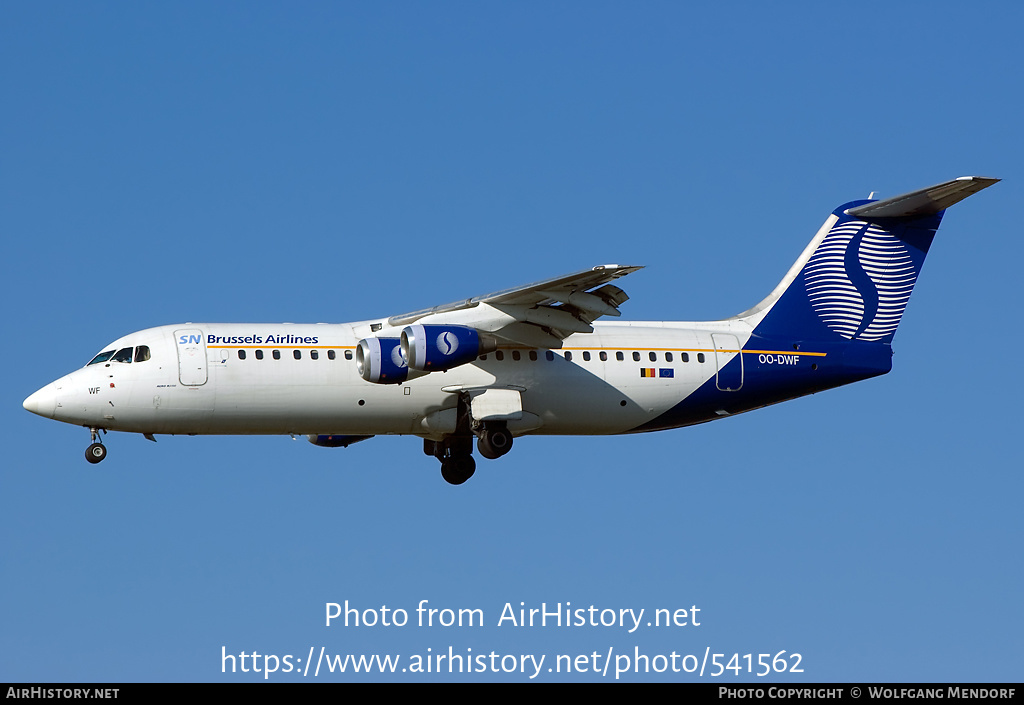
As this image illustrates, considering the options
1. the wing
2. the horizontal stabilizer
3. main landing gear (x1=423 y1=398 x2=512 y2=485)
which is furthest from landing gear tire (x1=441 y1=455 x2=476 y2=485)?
the horizontal stabilizer

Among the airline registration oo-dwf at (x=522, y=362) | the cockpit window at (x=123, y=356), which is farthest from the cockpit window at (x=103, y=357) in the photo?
the cockpit window at (x=123, y=356)

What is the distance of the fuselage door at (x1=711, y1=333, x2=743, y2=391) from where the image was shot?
91.3ft

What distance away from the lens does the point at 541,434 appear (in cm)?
2773

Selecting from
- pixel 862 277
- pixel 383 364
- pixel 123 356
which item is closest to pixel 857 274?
pixel 862 277

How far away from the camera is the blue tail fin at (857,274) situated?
1133 inches

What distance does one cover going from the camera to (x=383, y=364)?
82.7 ft

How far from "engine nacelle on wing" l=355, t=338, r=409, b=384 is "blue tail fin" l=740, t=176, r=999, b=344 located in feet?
22.2

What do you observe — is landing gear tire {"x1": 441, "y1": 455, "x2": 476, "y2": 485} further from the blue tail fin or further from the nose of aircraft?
the nose of aircraft

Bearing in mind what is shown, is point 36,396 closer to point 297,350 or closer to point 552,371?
point 297,350

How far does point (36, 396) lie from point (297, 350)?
405 cm

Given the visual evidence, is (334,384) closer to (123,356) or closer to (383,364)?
(383,364)

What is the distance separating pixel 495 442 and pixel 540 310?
2301 mm

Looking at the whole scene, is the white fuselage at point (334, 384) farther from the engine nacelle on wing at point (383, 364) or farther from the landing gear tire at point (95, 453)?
the engine nacelle on wing at point (383, 364)
